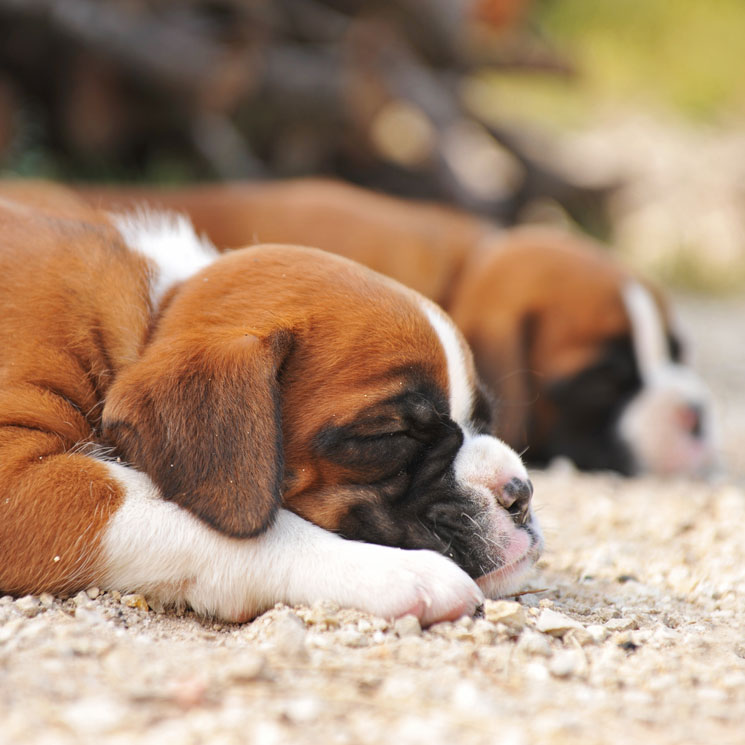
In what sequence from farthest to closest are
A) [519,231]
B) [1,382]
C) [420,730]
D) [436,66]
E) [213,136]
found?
[436,66], [213,136], [519,231], [1,382], [420,730]

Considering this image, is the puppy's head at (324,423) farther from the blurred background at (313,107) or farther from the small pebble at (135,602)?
the blurred background at (313,107)

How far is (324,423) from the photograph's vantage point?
3.05 m

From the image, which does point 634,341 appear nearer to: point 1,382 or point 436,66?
point 1,382

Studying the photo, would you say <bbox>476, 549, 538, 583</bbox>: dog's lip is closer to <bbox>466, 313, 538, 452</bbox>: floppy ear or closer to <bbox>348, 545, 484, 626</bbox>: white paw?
<bbox>348, 545, 484, 626</bbox>: white paw

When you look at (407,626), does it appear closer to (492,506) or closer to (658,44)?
(492,506)

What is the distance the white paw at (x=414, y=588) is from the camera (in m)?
2.79

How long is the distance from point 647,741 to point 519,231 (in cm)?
467

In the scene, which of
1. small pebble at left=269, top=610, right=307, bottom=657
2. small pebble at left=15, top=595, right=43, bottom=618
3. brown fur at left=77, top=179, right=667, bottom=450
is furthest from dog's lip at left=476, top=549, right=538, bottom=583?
brown fur at left=77, top=179, right=667, bottom=450

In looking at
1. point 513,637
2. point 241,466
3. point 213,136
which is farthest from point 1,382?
point 213,136

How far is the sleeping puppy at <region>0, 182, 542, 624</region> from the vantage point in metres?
2.87

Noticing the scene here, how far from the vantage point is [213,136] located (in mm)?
9523

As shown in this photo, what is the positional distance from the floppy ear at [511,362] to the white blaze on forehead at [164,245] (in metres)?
1.76

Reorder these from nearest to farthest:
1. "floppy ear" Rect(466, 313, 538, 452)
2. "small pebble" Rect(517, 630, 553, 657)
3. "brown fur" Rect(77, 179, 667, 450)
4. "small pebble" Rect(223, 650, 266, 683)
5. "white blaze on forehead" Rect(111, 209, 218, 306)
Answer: "small pebble" Rect(223, 650, 266, 683)
"small pebble" Rect(517, 630, 553, 657)
"white blaze on forehead" Rect(111, 209, 218, 306)
"floppy ear" Rect(466, 313, 538, 452)
"brown fur" Rect(77, 179, 667, 450)

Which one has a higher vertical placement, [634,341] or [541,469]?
[634,341]
